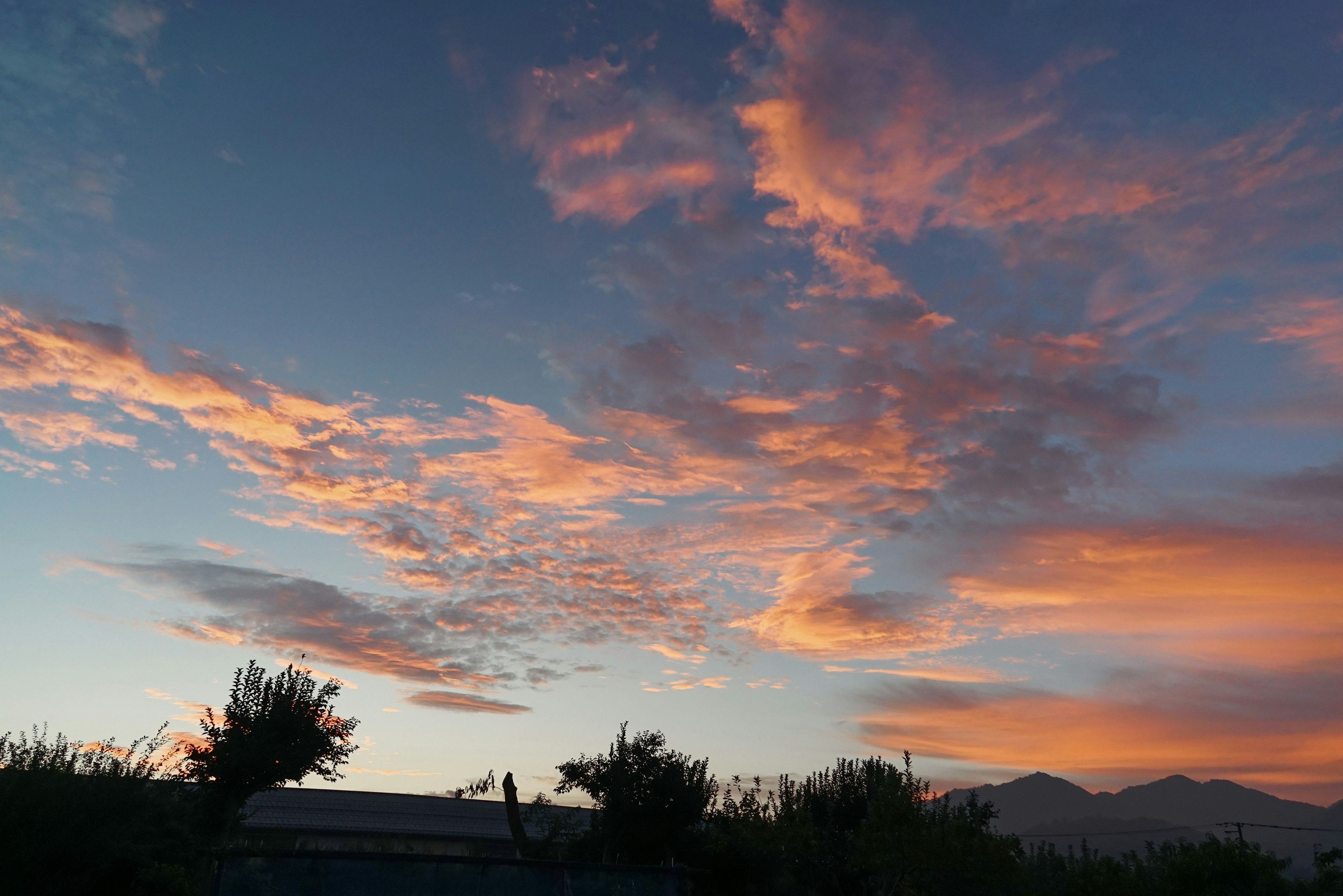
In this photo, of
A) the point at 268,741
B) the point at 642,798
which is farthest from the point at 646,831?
the point at 268,741

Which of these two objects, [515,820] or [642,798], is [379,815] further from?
[642,798]

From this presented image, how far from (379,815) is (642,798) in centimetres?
2641

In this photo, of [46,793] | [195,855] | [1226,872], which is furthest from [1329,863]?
[46,793]

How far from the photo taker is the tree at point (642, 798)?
125ft

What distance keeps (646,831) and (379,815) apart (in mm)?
26555

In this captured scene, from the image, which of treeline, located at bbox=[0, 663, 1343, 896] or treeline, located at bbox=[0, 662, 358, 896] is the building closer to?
treeline, located at bbox=[0, 663, 1343, 896]

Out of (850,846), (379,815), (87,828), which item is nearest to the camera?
(87,828)

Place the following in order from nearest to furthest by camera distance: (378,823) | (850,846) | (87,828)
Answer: (87,828) → (850,846) → (378,823)

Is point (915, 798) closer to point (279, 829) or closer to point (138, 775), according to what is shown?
point (138, 775)

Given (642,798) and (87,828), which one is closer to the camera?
(87,828)

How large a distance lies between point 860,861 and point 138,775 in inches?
929

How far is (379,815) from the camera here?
56.2 metres

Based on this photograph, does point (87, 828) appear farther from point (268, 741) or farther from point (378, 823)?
point (378, 823)

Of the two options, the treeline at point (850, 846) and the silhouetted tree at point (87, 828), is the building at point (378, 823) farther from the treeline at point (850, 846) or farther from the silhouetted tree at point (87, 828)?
the silhouetted tree at point (87, 828)
